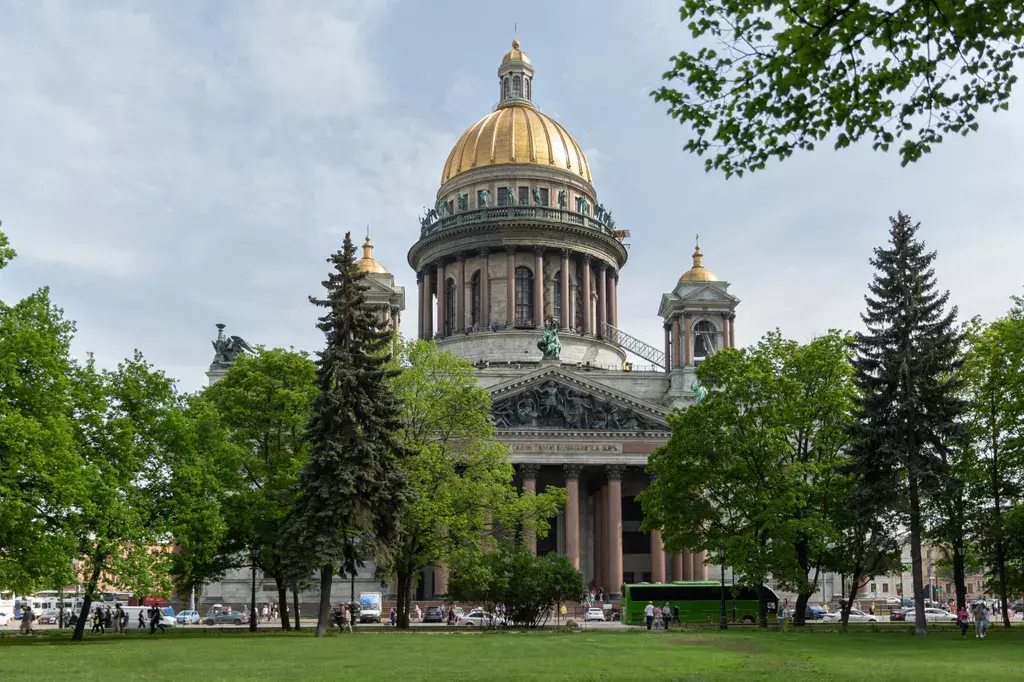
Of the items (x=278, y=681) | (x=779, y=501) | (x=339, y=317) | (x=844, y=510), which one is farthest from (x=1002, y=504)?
(x=278, y=681)

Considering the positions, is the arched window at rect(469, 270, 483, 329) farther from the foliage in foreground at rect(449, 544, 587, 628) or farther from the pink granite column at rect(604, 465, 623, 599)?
the foliage in foreground at rect(449, 544, 587, 628)

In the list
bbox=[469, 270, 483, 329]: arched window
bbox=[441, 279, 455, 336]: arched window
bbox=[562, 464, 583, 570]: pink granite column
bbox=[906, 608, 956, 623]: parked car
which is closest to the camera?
bbox=[906, 608, 956, 623]: parked car

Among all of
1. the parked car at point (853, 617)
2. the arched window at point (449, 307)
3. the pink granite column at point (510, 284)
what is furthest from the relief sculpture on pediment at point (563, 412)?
the arched window at point (449, 307)

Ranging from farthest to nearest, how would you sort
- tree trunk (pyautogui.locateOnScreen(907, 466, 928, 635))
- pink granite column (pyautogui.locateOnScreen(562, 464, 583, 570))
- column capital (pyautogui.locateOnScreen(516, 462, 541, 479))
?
1. column capital (pyautogui.locateOnScreen(516, 462, 541, 479))
2. pink granite column (pyautogui.locateOnScreen(562, 464, 583, 570))
3. tree trunk (pyautogui.locateOnScreen(907, 466, 928, 635))

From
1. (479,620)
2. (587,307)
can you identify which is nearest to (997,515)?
(479,620)

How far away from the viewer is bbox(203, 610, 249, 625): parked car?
60.2m

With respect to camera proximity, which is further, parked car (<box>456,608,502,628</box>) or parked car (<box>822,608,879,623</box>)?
parked car (<box>822,608,879,623</box>)

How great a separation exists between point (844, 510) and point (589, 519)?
→ 114ft

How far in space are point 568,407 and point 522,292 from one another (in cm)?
1896

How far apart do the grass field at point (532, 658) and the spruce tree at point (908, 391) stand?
16.4 ft

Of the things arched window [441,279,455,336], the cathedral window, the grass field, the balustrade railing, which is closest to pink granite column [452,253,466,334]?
arched window [441,279,455,336]

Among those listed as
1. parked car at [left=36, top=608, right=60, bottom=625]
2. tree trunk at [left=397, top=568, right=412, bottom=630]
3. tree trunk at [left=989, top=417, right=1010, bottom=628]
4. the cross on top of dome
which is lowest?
parked car at [left=36, top=608, right=60, bottom=625]

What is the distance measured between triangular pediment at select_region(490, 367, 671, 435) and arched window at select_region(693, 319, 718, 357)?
421 inches

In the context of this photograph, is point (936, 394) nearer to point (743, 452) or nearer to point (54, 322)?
point (743, 452)
